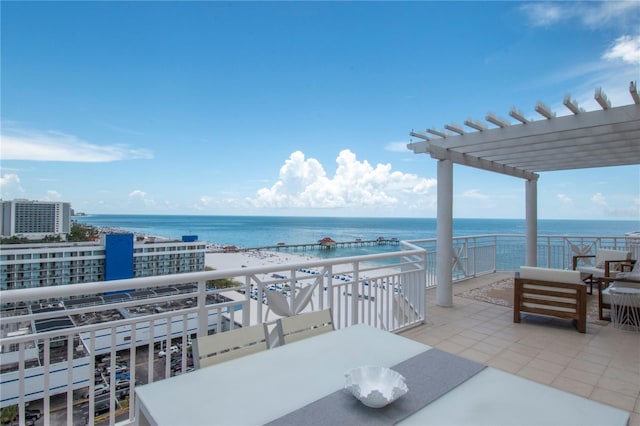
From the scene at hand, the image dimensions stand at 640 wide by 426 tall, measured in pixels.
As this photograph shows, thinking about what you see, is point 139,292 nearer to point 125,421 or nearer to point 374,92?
point 125,421

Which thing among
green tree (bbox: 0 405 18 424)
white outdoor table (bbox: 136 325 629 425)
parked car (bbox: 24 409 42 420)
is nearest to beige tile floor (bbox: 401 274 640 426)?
→ white outdoor table (bbox: 136 325 629 425)

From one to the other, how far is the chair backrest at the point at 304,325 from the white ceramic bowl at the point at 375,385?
65cm

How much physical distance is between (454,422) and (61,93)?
11887 millimetres

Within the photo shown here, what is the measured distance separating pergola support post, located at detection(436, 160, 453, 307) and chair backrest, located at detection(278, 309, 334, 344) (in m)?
3.85

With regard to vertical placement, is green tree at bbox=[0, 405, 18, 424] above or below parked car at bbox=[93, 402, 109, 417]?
above

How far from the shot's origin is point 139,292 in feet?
7.35

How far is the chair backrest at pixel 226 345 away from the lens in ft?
5.26

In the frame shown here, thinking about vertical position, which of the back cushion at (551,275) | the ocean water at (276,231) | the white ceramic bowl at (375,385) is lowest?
the ocean water at (276,231)

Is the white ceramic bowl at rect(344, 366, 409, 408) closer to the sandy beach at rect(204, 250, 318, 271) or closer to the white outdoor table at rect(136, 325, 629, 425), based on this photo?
the white outdoor table at rect(136, 325, 629, 425)

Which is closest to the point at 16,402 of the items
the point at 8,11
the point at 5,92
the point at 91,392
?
the point at 91,392

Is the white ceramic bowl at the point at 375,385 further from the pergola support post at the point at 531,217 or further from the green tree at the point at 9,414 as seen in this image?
the pergola support post at the point at 531,217

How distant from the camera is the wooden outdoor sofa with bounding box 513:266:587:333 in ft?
14.0

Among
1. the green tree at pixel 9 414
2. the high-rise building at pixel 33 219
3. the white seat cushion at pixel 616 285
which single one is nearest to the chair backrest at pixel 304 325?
the green tree at pixel 9 414

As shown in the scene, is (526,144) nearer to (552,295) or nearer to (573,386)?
(552,295)
